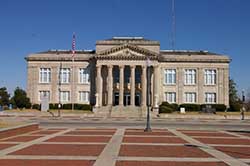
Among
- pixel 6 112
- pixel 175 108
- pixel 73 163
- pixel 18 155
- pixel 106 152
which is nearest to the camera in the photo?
pixel 73 163

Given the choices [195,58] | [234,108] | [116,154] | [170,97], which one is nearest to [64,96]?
[170,97]

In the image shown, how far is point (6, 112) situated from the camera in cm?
5978

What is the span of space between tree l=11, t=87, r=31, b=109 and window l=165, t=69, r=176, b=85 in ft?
88.7

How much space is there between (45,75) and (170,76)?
2472cm

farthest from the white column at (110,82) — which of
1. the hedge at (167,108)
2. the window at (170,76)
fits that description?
the window at (170,76)

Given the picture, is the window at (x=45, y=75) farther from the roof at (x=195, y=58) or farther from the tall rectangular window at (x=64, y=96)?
the roof at (x=195, y=58)

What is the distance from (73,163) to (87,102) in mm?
64604

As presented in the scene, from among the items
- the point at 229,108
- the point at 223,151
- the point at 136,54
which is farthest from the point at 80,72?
the point at 223,151

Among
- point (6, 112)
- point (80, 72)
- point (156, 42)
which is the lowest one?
point (6, 112)

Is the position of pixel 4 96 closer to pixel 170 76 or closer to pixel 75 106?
pixel 75 106

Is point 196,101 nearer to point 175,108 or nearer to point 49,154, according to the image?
point 175,108

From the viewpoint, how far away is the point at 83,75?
77.0 m

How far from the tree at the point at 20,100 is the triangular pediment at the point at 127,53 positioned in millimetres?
15592

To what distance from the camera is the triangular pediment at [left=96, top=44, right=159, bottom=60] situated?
7212cm
